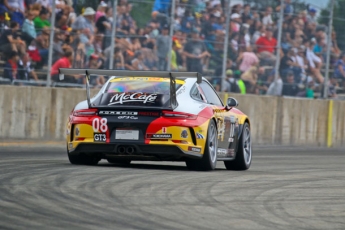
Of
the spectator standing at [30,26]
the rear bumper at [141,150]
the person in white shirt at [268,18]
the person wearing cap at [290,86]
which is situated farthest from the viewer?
the person wearing cap at [290,86]

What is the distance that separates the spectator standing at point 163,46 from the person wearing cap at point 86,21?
5.87 ft

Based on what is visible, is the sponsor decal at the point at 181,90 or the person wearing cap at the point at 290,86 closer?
the sponsor decal at the point at 181,90

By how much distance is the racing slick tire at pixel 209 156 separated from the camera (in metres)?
12.2

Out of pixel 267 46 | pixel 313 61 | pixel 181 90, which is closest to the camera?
pixel 181 90

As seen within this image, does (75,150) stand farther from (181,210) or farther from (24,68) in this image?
(24,68)

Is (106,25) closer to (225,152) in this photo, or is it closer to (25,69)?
(25,69)

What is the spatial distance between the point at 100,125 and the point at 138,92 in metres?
0.75

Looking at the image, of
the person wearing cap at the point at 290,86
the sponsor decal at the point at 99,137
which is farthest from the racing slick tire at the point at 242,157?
the person wearing cap at the point at 290,86

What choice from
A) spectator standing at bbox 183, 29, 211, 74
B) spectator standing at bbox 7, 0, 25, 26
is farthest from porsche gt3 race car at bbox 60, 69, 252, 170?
spectator standing at bbox 183, 29, 211, 74

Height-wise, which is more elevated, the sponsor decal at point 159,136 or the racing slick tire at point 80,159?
the sponsor decal at point 159,136

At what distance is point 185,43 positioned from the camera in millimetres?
21812

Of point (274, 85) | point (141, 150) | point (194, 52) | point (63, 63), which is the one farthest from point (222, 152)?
point (274, 85)

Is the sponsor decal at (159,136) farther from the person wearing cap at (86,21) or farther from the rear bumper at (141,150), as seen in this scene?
the person wearing cap at (86,21)

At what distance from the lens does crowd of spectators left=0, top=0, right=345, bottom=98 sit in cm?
1923
